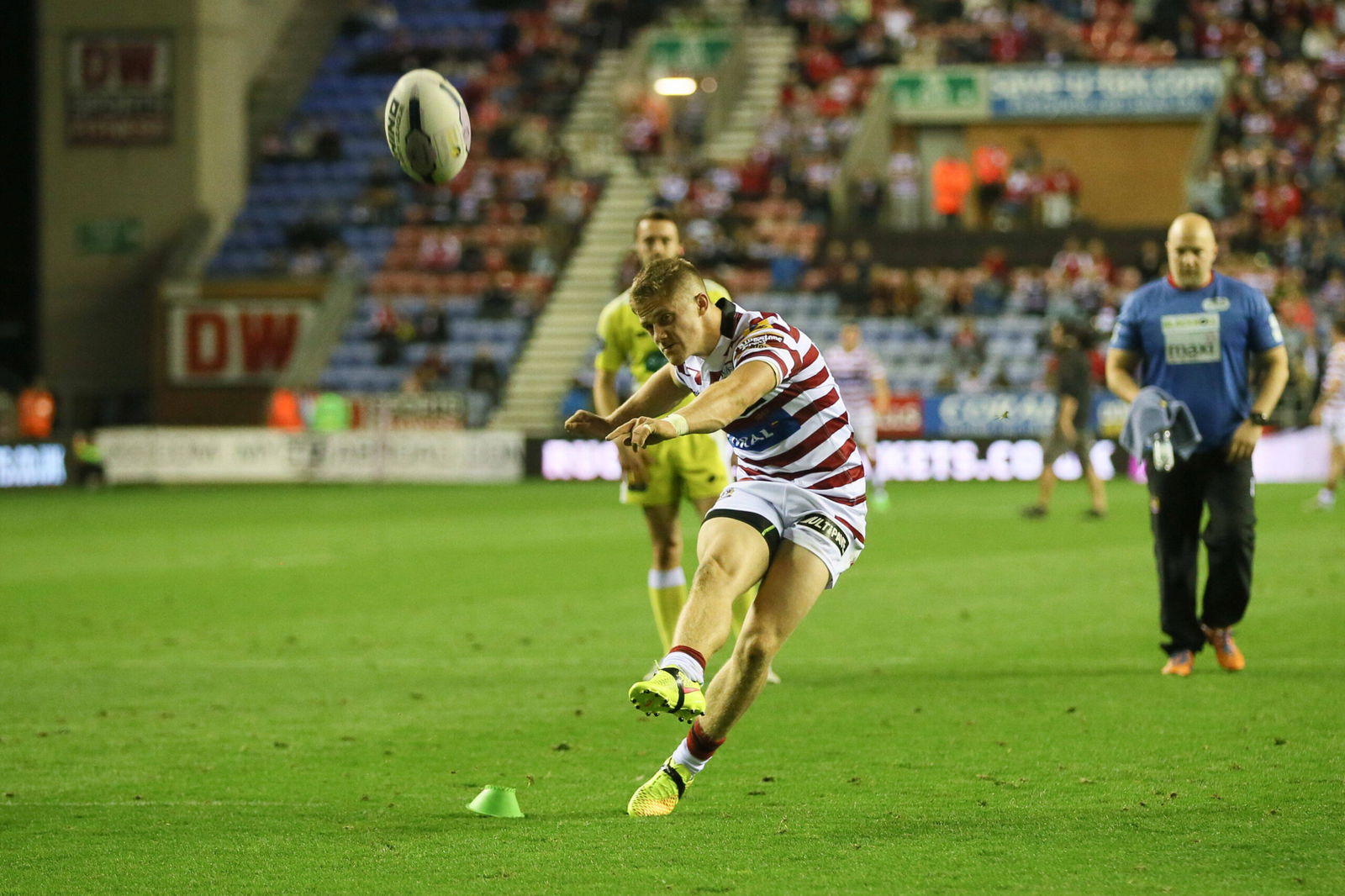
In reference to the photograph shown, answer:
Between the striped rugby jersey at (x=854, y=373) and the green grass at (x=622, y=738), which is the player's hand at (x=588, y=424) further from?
the striped rugby jersey at (x=854, y=373)

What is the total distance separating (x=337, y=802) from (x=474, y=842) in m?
0.88

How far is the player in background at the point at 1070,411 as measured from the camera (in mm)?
19703

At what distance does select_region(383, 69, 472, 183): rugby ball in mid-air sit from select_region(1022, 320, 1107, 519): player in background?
1237 cm

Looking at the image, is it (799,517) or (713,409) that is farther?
(799,517)

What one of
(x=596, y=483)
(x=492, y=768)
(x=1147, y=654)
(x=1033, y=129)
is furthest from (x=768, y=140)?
(x=492, y=768)

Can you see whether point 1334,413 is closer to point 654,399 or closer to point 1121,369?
point 1121,369

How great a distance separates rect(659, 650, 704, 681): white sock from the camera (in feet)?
18.9

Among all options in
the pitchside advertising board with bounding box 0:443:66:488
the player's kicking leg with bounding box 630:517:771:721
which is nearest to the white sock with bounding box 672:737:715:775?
the player's kicking leg with bounding box 630:517:771:721

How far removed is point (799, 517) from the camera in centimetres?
636

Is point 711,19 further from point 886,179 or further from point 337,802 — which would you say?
point 337,802

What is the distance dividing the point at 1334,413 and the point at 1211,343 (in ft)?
42.7

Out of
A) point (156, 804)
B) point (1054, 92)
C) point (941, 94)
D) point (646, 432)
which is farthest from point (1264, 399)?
point (941, 94)

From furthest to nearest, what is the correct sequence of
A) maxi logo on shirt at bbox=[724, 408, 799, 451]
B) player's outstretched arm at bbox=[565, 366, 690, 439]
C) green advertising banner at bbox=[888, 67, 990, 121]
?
1. green advertising banner at bbox=[888, 67, 990, 121]
2. player's outstretched arm at bbox=[565, 366, 690, 439]
3. maxi logo on shirt at bbox=[724, 408, 799, 451]

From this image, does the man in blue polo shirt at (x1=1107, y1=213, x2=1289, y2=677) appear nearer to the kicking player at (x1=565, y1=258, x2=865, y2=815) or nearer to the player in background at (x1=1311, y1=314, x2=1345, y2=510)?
the kicking player at (x1=565, y1=258, x2=865, y2=815)
